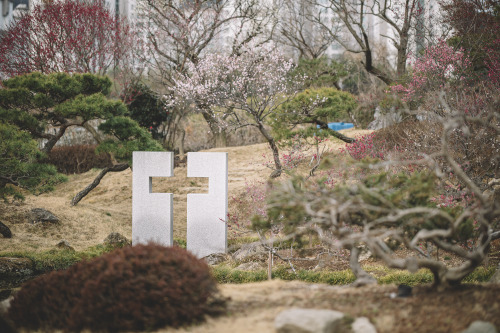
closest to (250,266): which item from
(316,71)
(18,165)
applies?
(18,165)

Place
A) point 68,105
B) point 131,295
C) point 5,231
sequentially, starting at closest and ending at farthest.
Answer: point 131,295, point 5,231, point 68,105

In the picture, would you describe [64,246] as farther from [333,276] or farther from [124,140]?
[333,276]

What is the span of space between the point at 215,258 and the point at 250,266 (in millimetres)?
667

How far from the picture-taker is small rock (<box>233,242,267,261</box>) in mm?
7624

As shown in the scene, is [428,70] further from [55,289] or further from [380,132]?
[55,289]

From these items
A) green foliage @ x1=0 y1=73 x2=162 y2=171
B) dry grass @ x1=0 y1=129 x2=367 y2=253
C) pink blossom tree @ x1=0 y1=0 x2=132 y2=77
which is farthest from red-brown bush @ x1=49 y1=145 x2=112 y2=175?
green foliage @ x1=0 y1=73 x2=162 y2=171

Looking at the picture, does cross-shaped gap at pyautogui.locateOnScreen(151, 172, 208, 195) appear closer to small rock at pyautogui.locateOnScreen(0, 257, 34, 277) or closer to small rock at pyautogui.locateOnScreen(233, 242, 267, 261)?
small rock at pyautogui.locateOnScreen(233, 242, 267, 261)

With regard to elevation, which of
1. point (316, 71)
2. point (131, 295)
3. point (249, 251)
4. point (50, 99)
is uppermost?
point (316, 71)

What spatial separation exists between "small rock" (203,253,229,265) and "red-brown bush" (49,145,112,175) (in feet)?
29.9

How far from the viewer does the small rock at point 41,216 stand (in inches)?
358

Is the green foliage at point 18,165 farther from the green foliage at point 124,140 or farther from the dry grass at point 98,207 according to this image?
the green foliage at point 124,140

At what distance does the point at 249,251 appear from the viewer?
303 inches

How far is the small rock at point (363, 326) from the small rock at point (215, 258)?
405 cm

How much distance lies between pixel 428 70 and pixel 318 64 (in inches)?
201
